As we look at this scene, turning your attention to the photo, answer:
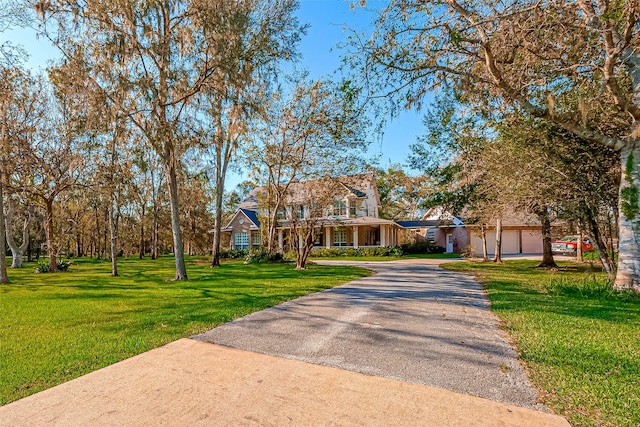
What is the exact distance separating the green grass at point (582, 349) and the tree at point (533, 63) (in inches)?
75.8

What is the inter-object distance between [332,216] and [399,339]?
13379 mm

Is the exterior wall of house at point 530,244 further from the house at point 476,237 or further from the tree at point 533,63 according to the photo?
the tree at point 533,63

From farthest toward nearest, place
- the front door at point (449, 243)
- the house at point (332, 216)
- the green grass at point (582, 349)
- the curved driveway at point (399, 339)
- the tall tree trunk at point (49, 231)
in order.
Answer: the front door at point (449, 243) → the house at point (332, 216) → the tall tree trunk at point (49, 231) → the curved driveway at point (399, 339) → the green grass at point (582, 349)

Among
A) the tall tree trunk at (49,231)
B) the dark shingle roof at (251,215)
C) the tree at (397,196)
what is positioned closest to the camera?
the tall tree trunk at (49,231)

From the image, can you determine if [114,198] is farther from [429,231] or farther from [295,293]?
[429,231]

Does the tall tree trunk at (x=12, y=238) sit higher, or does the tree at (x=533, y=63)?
the tree at (x=533, y=63)

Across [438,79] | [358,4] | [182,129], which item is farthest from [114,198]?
[438,79]

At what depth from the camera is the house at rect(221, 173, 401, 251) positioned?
16.5m

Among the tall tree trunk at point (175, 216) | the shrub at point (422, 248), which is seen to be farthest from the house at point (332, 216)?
the tall tree trunk at point (175, 216)

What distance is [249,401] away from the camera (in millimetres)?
2832

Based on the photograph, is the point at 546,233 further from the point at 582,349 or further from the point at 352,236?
the point at 352,236

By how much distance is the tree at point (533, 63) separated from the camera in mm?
6625

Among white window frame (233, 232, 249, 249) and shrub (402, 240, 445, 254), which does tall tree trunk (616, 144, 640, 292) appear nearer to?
shrub (402, 240, 445, 254)

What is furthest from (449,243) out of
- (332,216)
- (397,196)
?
(332,216)
